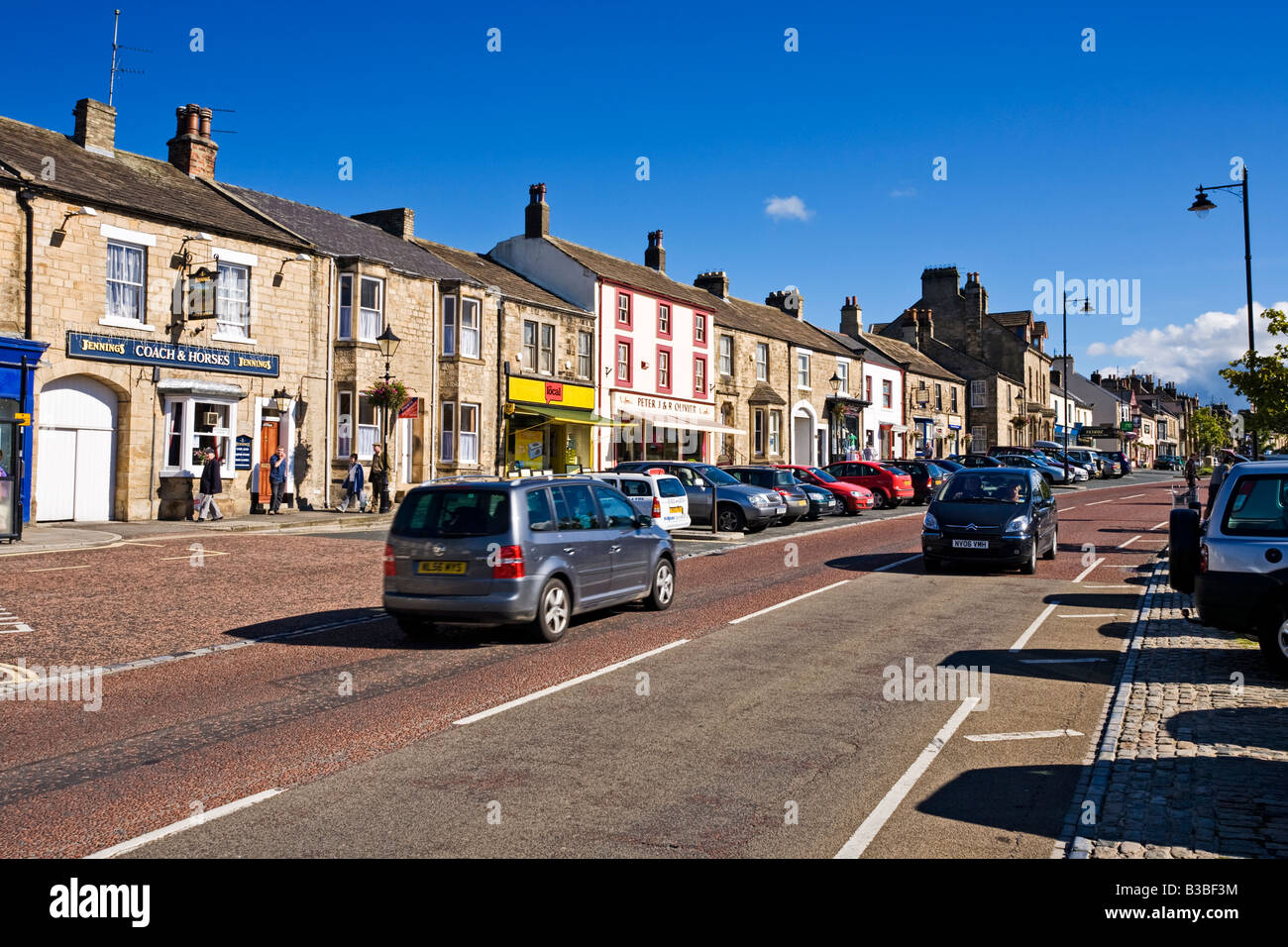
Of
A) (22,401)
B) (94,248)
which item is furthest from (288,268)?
(22,401)

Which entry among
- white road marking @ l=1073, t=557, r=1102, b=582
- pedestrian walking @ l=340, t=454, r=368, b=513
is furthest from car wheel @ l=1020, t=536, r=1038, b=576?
pedestrian walking @ l=340, t=454, r=368, b=513

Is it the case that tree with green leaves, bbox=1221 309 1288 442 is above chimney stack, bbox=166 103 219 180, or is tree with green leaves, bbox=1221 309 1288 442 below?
below

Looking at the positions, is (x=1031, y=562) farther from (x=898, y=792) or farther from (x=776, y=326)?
(x=776, y=326)

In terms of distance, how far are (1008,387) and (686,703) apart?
2675 inches

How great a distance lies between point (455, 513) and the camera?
32.0 ft

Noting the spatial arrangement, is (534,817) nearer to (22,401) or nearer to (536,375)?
(22,401)

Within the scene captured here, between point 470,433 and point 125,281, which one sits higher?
point 125,281

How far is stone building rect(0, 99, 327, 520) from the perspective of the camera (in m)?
20.8

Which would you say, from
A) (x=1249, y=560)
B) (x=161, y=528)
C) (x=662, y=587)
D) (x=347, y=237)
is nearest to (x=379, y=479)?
(x=161, y=528)

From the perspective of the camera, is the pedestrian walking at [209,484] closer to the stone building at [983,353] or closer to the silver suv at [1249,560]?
the silver suv at [1249,560]

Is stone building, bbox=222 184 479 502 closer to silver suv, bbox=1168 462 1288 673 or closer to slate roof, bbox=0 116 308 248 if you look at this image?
slate roof, bbox=0 116 308 248

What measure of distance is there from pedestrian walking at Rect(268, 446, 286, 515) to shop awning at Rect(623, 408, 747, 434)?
15.6 m

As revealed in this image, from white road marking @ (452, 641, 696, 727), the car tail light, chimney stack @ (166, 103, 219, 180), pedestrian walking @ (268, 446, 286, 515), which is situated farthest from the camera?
chimney stack @ (166, 103, 219, 180)

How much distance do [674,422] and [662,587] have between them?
27.4 meters
